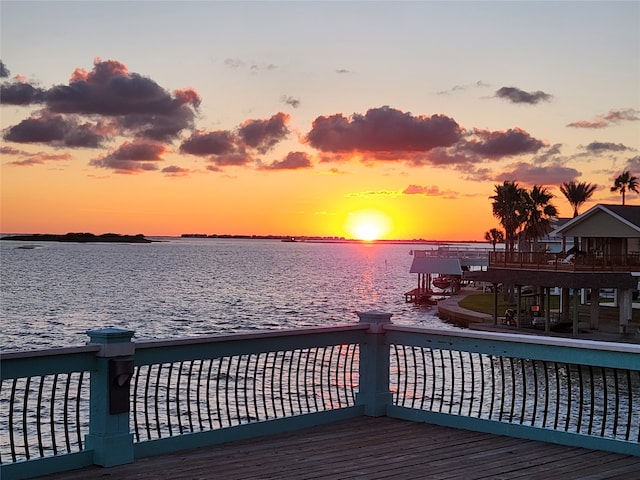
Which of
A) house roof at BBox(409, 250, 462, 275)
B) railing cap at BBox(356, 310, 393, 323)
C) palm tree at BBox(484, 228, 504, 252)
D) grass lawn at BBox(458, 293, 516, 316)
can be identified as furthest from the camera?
palm tree at BBox(484, 228, 504, 252)

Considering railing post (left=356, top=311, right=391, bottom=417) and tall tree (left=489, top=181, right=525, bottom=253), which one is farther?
tall tree (left=489, top=181, right=525, bottom=253)

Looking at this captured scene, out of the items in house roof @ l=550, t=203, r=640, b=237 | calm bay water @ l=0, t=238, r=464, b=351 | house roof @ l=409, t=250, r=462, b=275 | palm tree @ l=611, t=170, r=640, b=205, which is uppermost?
palm tree @ l=611, t=170, r=640, b=205

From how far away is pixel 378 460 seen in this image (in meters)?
8.04

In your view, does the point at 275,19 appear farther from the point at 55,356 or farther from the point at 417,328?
the point at 55,356

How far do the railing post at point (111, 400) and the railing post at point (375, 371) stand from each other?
11.5 feet

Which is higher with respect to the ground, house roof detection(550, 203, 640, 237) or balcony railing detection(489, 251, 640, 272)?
house roof detection(550, 203, 640, 237)

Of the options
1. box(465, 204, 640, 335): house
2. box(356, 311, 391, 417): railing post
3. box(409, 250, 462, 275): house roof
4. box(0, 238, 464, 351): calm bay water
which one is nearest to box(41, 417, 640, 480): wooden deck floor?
box(356, 311, 391, 417): railing post

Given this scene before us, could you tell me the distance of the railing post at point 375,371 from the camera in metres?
10.2

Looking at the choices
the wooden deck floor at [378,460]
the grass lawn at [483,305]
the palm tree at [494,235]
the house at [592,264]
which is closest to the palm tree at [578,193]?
the grass lawn at [483,305]

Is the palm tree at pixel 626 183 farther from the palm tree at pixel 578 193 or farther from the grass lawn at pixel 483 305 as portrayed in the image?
the grass lawn at pixel 483 305

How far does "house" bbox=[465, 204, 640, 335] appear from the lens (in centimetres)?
4906

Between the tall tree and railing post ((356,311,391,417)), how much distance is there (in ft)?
250

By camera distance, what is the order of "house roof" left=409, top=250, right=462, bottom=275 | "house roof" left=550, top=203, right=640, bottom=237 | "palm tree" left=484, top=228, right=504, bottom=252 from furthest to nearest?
"palm tree" left=484, top=228, right=504, bottom=252, "house roof" left=409, top=250, right=462, bottom=275, "house roof" left=550, top=203, right=640, bottom=237

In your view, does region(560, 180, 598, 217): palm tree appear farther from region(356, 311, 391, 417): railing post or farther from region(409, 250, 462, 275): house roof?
region(356, 311, 391, 417): railing post
